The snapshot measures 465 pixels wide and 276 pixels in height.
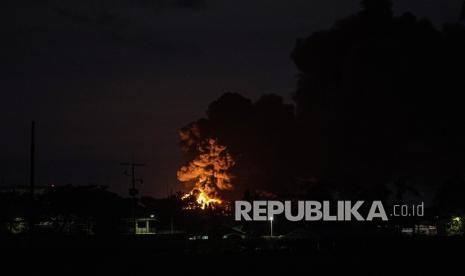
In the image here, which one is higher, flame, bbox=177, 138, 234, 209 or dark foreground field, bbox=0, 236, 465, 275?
flame, bbox=177, 138, 234, 209

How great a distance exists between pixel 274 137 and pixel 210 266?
6667cm

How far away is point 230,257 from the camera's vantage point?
117 ft

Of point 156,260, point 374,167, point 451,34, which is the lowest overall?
point 156,260

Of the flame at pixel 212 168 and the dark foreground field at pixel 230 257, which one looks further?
the flame at pixel 212 168

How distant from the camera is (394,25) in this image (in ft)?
300

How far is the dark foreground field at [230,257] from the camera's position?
2861 centimetres

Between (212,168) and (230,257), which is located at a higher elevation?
(212,168)

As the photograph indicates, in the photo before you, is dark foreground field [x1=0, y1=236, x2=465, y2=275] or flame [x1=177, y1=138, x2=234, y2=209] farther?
flame [x1=177, y1=138, x2=234, y2=209]

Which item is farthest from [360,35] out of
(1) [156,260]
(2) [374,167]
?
(1) [156,260]

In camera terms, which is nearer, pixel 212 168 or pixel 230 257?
pixel 230 257

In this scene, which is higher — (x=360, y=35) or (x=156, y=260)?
(x=360, y=35)

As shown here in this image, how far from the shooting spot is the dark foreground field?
28609mm

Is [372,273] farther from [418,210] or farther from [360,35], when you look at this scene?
[360,35]

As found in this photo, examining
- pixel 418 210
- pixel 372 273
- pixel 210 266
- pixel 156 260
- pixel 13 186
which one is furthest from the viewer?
pixel 13 186
